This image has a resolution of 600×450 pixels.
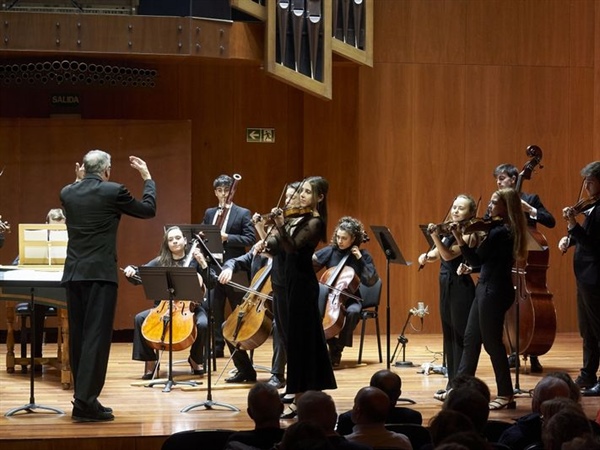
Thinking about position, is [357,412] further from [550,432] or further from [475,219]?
[475,219]

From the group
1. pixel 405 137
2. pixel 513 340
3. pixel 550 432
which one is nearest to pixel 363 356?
pixel 513 340

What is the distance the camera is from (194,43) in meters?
9.55

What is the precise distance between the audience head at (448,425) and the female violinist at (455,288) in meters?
2.93

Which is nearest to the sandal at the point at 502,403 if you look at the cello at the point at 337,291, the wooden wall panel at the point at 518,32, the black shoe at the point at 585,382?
the black shoe at the point at 585,382

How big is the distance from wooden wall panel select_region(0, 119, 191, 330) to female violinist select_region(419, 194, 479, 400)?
3.63m

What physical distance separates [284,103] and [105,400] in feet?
15.5

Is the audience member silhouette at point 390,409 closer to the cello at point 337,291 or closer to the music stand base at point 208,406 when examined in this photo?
the music stand base at point 208,406

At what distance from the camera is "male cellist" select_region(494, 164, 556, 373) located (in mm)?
8141

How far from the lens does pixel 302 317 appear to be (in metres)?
6.44

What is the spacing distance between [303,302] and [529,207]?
2.55 meters

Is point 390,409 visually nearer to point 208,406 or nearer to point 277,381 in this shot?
point 208,406

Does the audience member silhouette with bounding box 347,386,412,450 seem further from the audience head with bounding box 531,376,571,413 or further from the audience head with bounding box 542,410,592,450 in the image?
the audience head with bounding box 542,410,592,450

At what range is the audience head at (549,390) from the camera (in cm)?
472

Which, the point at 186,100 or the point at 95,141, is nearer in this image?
the point at 95,141
